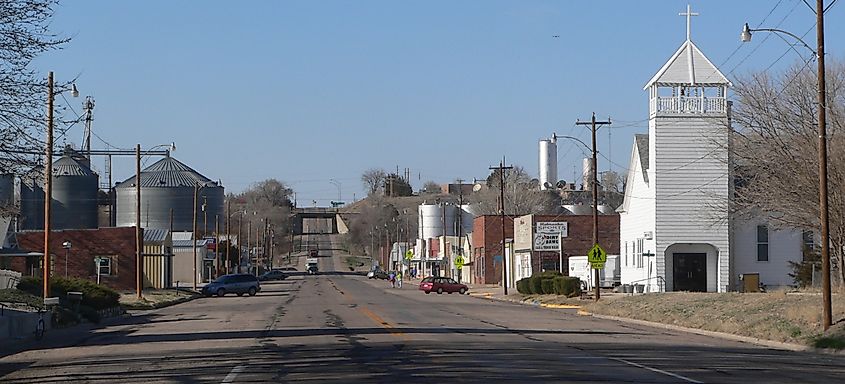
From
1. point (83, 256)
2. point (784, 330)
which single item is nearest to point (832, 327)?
point (784, 330)

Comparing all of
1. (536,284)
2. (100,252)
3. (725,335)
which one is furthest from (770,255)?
(100,252)

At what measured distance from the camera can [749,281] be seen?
56.4m

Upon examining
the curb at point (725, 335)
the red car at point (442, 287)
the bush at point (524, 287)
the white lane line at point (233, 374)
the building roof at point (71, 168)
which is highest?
the building roof at point (71, 168)

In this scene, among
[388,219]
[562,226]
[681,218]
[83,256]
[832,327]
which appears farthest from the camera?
[388,219]

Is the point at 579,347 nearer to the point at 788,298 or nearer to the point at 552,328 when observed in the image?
the point at 552,328

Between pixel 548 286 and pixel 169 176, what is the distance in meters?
67.7

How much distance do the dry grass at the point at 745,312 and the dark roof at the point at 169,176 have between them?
7866cm

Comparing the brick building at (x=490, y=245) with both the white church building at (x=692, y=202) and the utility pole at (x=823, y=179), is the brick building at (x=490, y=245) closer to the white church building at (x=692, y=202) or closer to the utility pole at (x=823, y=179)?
the white church building at (x=692, y=202)

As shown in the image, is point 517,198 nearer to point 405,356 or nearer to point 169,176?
point 169,176

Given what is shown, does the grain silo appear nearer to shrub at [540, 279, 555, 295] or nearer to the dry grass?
shrub at [540, 279, 555, 295]

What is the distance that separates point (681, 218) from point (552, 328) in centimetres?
2608

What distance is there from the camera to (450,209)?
14575cm

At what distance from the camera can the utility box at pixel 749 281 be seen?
Result: 56.1 meters

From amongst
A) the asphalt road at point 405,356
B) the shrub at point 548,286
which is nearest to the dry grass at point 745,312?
the asphalt road at point 405,356
